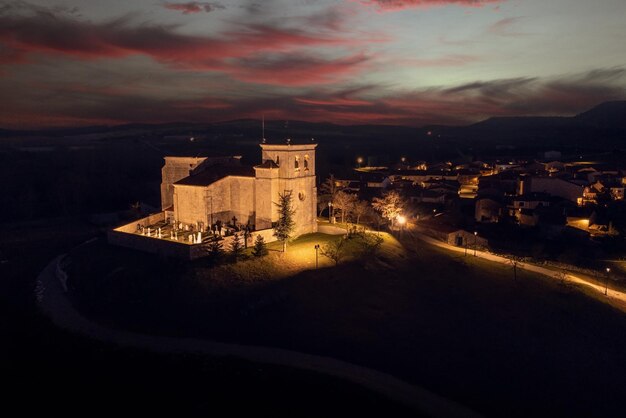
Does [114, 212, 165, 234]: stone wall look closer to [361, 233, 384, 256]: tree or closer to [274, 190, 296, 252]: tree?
[274, 190, 296, 252]: tree

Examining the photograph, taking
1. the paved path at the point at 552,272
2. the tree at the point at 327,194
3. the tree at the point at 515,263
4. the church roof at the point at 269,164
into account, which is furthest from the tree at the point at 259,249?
the tree at the point at 515,263

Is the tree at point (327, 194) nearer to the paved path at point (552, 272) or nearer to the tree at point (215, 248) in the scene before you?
the paved path at point (552, 272)

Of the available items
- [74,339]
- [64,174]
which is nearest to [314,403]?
[74,339]

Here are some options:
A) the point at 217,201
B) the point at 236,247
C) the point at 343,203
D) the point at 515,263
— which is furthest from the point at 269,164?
the point at 515,263

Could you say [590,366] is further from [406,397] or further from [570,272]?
[570,272]

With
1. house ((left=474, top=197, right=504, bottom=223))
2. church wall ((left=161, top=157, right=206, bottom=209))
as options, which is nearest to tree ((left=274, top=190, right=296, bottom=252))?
church wall ((left=161, top=157, right=206, bottom=209))

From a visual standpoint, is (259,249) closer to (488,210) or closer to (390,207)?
(390,207)
